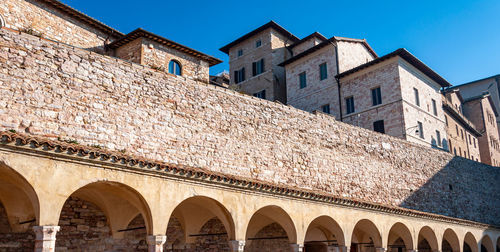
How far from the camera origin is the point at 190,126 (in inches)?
623

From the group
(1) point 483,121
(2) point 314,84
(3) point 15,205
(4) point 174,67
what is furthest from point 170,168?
(1) point 483,121

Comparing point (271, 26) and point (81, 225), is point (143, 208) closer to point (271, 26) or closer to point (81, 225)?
point (81, 225)

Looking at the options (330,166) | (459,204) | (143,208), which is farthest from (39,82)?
(459,204)

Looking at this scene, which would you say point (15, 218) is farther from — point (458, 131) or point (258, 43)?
point (458, 131)

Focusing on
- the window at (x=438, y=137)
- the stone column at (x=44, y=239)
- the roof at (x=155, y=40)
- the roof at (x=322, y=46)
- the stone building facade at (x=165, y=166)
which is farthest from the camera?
the window at (x=438, y=137)

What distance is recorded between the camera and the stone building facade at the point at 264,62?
122 feet

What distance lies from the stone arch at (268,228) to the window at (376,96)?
14.7 metres

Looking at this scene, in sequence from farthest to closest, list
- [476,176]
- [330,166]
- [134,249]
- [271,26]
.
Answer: [271,26], [476,176], [330,166], [134,249]

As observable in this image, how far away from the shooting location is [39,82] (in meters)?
12.4

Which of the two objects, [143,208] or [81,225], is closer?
→ [143,208]

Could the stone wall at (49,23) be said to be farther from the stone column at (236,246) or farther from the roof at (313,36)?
the roof at (313,36)

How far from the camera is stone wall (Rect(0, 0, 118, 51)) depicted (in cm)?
2045

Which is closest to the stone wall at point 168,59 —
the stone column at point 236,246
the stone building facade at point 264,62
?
the stone column at point 236,246

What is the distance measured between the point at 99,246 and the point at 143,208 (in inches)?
101
